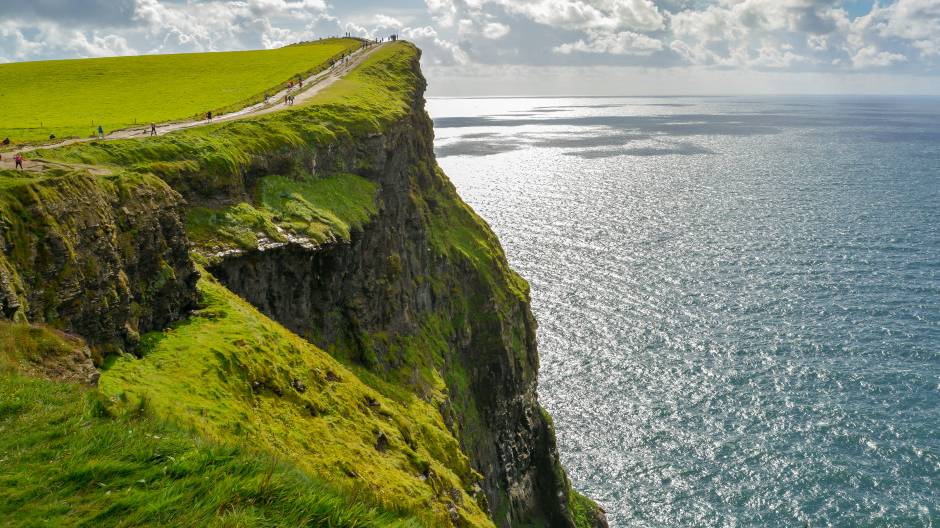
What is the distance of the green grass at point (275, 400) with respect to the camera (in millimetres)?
19750

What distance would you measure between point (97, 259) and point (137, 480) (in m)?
13.2

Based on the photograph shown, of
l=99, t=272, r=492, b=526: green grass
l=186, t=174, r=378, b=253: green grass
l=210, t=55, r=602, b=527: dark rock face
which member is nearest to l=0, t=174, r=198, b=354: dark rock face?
l=99, t=272, r=492, b=526: green grass

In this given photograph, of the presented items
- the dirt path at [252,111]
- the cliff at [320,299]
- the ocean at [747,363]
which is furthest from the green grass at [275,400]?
the ocean at [747,363]

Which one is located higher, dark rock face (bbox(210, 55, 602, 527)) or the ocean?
dark rock face (bbox(210, 55, 602, 527))

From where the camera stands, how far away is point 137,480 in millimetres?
11031

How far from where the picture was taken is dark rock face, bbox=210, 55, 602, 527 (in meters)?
38.3

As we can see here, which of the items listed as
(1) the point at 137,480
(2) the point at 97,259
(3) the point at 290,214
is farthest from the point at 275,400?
(3) the point at 290,214

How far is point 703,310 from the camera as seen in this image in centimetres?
10294

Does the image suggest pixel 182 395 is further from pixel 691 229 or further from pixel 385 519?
pixel 691 229

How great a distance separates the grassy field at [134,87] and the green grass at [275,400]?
77.1 feet

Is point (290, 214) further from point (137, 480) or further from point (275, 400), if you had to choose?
point (137, 480)

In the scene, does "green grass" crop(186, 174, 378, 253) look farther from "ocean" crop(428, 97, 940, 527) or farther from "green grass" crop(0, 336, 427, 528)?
"ocean" crop(428, 97, 940, 527)

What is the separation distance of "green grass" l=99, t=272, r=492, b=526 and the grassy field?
925 inches

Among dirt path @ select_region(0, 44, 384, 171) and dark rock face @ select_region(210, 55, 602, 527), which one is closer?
dirt path @ select_region(0, 44, 384, 171)
